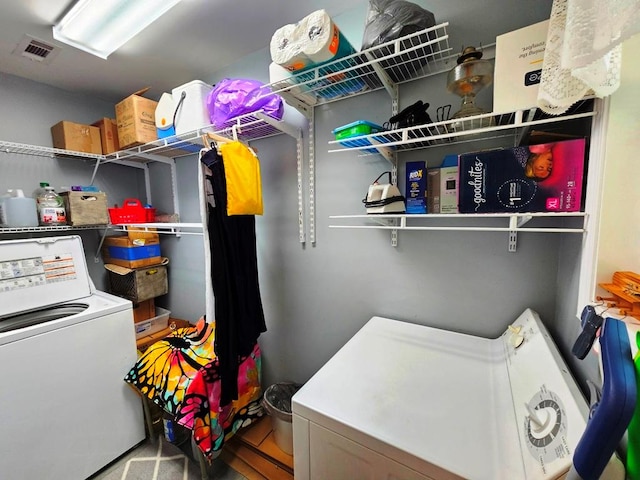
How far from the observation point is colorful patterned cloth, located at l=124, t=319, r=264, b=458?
4.46 feet

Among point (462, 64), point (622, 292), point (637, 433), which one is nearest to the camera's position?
point (637, 433)

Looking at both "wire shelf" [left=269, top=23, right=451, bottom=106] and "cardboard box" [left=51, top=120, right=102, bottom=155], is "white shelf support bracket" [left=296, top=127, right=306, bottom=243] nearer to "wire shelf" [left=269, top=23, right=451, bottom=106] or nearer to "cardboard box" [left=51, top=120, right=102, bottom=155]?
"wire shelf" [left=269, top=23, right=451, bottom=106]

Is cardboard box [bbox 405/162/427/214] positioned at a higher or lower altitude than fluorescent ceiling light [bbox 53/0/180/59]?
lower

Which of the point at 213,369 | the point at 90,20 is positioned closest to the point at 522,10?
the point at 90,20

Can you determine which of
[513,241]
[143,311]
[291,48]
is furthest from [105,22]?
[513,241]

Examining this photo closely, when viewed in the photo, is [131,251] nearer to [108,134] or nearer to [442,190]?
[108,134]

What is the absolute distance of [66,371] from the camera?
54.6 inches

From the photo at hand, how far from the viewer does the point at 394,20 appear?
3.28 ft

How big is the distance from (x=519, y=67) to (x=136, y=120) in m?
2.20

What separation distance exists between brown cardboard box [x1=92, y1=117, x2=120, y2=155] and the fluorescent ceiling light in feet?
2.13

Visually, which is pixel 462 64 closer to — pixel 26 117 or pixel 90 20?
pixel 90 20

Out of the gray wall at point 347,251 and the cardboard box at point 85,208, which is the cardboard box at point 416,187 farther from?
the cardboard box at point 85,208

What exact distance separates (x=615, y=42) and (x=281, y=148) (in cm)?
155

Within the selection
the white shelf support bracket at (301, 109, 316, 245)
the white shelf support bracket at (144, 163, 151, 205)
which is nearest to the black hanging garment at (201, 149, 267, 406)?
the white shelf support bracket at (301, 109, 316, 245)
